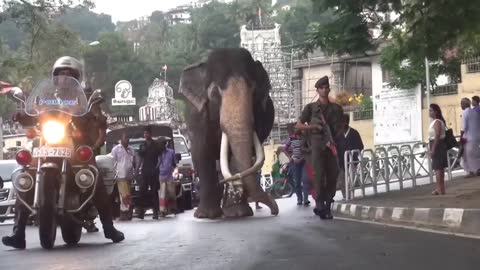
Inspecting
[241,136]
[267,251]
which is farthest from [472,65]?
[267,251]

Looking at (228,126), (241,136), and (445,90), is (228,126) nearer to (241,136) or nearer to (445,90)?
(241,136)

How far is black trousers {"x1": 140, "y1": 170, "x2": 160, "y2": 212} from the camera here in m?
17.3

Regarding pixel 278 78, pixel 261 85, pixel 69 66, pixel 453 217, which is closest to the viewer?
pixel 69 66

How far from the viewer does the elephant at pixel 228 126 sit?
13102mm

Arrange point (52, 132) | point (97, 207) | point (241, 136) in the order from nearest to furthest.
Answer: point (52, 132)
point (97, 207)
point (241, 136)

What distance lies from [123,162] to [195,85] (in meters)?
3.10

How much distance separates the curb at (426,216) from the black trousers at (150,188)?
16.4ft

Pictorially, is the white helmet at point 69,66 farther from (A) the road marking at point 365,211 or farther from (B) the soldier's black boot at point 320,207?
(A) the road marking at point 365,211

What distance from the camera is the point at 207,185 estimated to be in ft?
46.2

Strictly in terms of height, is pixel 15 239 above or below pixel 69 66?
below

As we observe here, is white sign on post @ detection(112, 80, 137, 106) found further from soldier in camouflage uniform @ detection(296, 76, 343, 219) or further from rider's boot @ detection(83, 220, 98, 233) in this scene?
rider's boot @ detection(83, 220, 98, 233)

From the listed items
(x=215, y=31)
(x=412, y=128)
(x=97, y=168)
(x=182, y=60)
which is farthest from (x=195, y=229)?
(x=215, y=31)

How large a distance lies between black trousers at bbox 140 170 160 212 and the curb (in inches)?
196

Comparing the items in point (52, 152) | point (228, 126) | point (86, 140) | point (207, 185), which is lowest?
point (207, 185)
